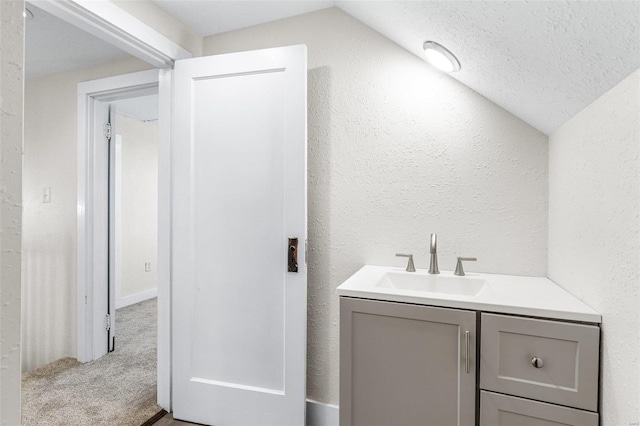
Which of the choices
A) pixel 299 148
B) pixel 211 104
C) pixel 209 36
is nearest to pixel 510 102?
pixel 299 148

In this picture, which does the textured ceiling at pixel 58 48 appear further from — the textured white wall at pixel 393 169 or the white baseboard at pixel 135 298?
the white baseboard at pixel 135 298

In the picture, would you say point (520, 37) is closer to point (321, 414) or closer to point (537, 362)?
point (537, 362)

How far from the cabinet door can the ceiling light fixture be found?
1.05 meters

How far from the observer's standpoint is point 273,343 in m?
1.87

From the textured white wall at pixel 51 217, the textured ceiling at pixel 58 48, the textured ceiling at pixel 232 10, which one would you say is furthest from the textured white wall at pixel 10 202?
the textured white wall at pixel 51 217

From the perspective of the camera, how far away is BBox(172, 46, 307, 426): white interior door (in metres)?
1.83

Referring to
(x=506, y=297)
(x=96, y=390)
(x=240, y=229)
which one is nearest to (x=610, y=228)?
(x=506, y=297)

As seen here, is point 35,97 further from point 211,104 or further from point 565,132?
point 565,132

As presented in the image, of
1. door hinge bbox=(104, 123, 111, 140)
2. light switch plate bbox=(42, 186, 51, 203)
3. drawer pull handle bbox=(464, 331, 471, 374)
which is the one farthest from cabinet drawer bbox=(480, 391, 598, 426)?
light switch plate bbox=(42, 186, 51, 203)

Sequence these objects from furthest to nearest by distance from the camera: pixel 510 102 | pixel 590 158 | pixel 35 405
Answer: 1. pixel 35 405
2. pixel 510 102
3. pixel 590 158

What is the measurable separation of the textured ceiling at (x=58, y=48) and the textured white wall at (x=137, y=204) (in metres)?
1.58

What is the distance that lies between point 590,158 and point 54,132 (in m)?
3.43

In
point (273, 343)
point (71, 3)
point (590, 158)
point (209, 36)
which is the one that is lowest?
point (273, 343)

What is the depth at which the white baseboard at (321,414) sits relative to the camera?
193 centimetres
